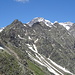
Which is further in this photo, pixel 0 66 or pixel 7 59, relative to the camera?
pixel 7 59

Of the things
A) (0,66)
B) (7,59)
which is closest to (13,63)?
(7,59)

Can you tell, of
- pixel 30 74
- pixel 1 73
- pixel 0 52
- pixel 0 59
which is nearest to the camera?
pixel 1 73

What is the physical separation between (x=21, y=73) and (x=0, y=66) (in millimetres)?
23159

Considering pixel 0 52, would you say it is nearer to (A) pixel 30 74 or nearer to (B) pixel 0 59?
(B) pixel 0 59

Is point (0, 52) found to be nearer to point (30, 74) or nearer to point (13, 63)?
point (13, 63)

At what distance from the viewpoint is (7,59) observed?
177875mm

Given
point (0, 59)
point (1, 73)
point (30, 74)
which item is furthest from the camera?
point (30, 74)

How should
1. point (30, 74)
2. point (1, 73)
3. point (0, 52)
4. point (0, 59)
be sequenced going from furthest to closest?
point (30, 74) < point (0, 52) < point (0, 59) < point (1, 73)

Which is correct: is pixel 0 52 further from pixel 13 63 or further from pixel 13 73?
pixel 13 73

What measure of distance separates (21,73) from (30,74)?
76.7 ft

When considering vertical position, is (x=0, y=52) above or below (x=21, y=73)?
above

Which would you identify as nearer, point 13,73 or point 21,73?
point 13,73

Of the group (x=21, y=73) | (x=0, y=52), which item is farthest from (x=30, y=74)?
(x=0, y=52)

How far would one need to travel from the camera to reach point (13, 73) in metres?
165
